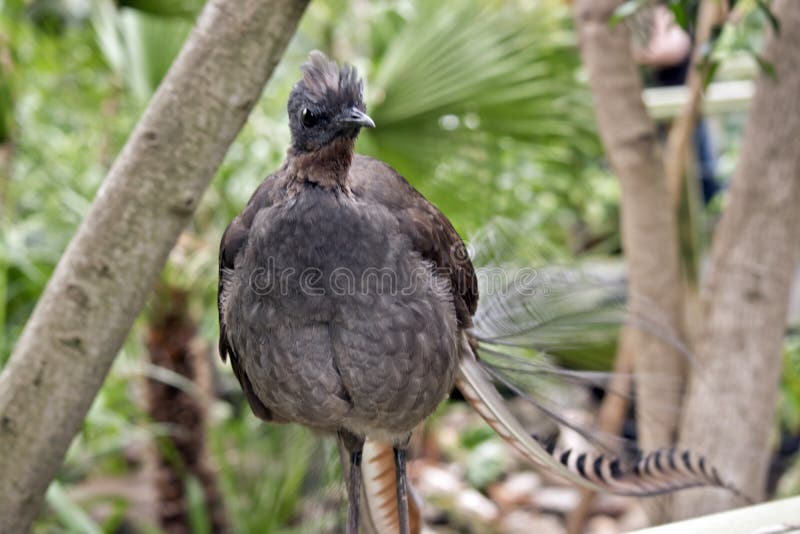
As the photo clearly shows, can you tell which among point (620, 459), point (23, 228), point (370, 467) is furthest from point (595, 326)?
point (23, 228)

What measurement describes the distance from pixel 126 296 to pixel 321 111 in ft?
2.68

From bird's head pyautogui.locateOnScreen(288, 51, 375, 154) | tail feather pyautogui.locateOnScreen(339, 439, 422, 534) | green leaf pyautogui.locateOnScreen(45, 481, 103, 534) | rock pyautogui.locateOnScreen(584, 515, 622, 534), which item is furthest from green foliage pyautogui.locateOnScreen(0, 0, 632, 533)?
rock pyautogui.locateOnScreen(584, 515, 622, 534)

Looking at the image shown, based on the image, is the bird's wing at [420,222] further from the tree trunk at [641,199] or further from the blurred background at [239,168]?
the tree trunk at [641,199]

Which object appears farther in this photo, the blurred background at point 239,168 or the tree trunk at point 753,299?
the blurred background at point 239,168

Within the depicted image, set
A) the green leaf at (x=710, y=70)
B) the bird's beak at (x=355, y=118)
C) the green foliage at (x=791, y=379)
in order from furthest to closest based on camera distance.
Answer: the green foliage at (x=791, y=379)
the green leaf at (x=710, y=70)
the bird's beak at (x=355, y=118)

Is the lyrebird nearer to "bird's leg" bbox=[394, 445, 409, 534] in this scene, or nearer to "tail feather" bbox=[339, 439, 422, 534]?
"bird's leg" bbox=[394, 445, 409, 534]

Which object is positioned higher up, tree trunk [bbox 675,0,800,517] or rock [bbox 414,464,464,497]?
tree trunk [bbox 675,0,800,517]

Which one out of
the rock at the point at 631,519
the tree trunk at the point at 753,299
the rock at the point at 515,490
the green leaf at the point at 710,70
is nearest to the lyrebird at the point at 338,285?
the green leaf at the point at 710,70

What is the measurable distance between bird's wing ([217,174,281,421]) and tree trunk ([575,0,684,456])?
1467 mm

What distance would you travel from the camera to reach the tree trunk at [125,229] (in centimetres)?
189

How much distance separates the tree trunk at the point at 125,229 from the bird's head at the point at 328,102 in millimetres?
596

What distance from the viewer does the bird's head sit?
1.32 m

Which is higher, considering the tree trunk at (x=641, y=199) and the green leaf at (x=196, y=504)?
the tree trunk at (x=641, y=199)

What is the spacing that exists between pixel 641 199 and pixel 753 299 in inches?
18.0
